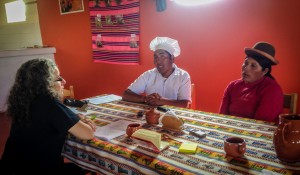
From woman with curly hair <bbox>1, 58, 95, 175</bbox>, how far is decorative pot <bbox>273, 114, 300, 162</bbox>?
3.01 ft

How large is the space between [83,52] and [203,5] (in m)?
2.35

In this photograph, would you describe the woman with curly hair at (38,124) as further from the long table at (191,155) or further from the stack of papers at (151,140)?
the stack of papers at (151,140)

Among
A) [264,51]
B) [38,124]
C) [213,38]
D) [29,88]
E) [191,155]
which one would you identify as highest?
[213,38]

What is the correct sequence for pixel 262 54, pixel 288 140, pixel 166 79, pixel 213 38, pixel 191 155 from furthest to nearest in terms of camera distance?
1. pixel 213 38
2. pixel 166 79
3. pixel 262 54
4. pixel 191 155
5. pixel 288 140

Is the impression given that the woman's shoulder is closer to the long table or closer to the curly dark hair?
the long table

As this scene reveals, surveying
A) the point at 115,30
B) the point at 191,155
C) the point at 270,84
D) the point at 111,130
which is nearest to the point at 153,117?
the point at 111,130

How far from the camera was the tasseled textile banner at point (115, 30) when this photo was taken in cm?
359

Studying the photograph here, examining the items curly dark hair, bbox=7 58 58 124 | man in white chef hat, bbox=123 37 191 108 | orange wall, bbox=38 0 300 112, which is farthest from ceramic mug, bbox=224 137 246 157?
orange wall, bbox=38 0 300 112

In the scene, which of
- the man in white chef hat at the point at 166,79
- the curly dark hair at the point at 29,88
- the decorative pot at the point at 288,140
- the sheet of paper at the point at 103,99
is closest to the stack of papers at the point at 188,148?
the decorative pot at the point at 288,140

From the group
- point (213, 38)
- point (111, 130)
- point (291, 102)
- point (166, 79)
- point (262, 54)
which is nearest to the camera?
point (111, 130)

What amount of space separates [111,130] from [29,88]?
51 centimetres

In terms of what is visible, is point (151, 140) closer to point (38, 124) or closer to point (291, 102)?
point (38, 124)

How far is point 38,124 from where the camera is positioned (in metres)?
1.40

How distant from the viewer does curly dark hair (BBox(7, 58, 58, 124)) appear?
4.71ft
